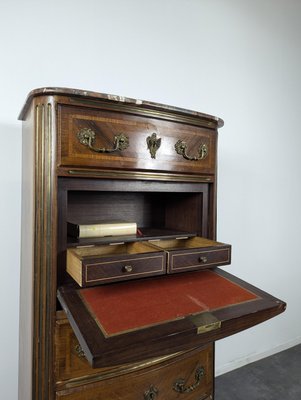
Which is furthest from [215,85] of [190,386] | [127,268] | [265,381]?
[265,381]

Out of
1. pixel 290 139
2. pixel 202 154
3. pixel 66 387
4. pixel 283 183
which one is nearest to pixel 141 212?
pixel 202 154

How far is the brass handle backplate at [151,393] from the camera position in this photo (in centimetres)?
103

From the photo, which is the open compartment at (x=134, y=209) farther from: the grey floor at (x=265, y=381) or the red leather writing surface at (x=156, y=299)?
the grey floor at (x=265, y=381)

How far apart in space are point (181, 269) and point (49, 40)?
1.22 m

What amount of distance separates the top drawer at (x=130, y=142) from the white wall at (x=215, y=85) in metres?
0.57

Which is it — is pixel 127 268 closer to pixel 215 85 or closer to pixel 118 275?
pixel 118 275

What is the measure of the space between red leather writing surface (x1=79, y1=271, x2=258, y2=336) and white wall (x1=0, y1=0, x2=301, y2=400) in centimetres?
71

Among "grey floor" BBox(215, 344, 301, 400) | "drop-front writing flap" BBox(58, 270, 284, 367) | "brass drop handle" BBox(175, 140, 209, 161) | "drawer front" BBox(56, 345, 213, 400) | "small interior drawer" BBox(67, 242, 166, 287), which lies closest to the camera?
"drop-front writing flap" BBox(58, 270, 284, 367)

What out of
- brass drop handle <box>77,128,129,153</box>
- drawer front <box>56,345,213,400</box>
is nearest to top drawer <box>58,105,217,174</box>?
brass drop handle <box>77,128,129,153</box>

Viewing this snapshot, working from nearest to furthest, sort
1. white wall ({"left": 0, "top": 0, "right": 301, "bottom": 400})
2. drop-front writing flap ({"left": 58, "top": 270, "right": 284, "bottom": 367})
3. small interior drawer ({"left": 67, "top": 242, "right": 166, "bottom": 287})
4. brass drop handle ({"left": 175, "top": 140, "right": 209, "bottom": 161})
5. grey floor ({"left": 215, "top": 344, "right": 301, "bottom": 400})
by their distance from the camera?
1. drop-front writing flap ({"left": 58, "top": 270, "right": 284, "bottom": 367})
2. small interior drawer ({"left": 67, "top": 242, "right": 166, "bottom": 287})
3. brass drop handle ({"left": 175, "top": 140, "right": 209, "bottom": 161})
4. white wall ({"left": 0, "top": 0, "right": 301, "bottom": 400})
5. grey floor ({"left": 215, "top": 344, "right": 301, "bottom": 400})

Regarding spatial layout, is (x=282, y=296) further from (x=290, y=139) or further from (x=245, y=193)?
(x=290, y=139)

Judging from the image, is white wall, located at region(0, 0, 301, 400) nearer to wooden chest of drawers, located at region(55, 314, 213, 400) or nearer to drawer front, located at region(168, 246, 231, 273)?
wooden chest of drawers, located at region(55, 314, 213, 400)

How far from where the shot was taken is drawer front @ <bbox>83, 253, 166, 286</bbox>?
0.83 meters

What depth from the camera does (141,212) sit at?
4.88ft
